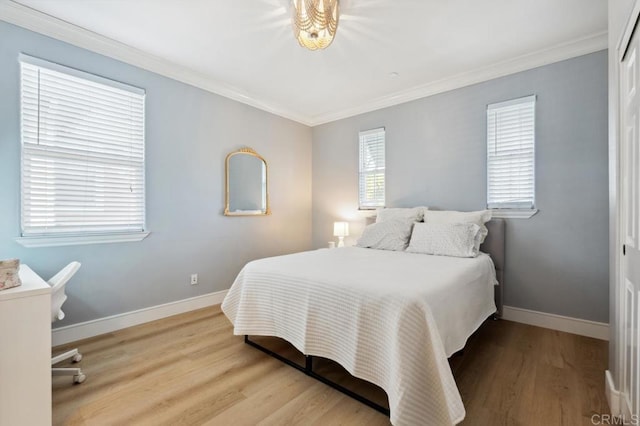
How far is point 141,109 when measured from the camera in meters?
2.88

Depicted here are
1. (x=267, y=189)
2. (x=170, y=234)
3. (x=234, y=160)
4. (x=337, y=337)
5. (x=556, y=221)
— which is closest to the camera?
(x=337, y=337)

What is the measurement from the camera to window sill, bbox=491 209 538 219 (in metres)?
2.86

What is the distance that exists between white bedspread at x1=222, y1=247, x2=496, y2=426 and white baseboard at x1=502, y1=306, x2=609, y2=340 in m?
0.58

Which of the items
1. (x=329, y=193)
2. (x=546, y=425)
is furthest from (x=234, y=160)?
(x=546, y=425)

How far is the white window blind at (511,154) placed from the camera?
9.48ft

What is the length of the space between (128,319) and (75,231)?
0.95 metres

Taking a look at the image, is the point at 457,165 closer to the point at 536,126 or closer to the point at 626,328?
the point at 536,126

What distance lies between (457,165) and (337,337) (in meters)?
2.53

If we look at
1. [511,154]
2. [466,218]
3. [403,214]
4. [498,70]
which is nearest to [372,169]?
[403,214]

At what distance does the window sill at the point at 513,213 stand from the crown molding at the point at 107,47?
321 cm

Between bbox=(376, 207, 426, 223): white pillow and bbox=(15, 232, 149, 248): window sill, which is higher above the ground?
bbox=(376, 207, 426, 223): white pillow

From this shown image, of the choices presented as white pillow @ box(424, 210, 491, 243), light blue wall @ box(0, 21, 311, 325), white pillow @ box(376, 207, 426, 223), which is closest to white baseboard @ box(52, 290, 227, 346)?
light blue wall @ box(0, 21, 311, 325)
